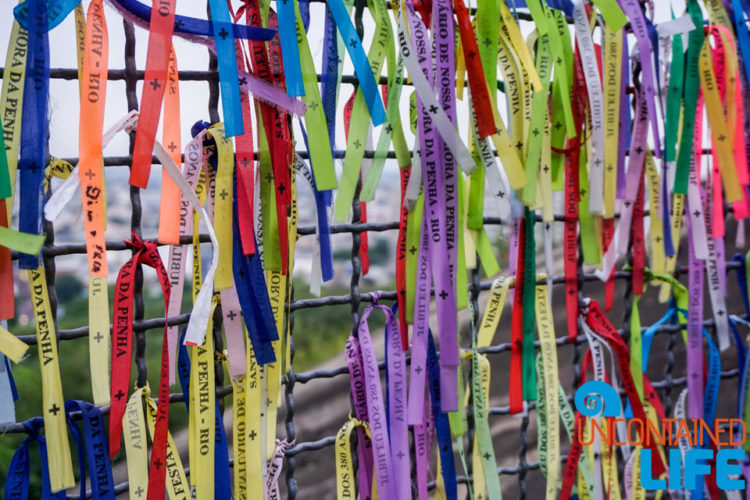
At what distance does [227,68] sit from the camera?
1.74ft

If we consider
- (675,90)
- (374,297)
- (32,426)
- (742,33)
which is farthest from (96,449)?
(742,33)

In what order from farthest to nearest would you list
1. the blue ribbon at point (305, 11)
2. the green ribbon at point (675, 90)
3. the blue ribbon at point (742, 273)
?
the blue ribbon at point (742, 273) < the green ribbon at point (675, 90) < the blue ribbon at point (305, 11)

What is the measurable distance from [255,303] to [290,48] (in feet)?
0.71

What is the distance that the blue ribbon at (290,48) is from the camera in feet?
1.78

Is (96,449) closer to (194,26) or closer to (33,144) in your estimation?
(33,144)

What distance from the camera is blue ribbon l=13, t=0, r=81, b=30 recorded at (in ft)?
1.59

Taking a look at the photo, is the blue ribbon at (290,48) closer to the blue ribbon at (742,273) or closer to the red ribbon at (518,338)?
the red ribbon at (518,338)

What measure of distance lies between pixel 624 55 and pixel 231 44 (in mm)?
422

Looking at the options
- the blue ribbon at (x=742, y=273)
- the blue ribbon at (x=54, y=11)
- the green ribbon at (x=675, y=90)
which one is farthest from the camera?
the blue ribbon at (x=742, y=273)

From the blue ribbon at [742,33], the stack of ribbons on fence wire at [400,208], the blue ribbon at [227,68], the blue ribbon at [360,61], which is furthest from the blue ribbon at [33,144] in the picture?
the blue ribbon at [742,33]

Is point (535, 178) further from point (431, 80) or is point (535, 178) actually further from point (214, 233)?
point (214, 233)

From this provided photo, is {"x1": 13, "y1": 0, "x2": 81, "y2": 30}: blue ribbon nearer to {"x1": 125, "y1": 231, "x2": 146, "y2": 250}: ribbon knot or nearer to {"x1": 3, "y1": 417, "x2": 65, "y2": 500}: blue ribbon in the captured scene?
{"x1": 125, "y1": 231, "x2": 146, "y2": 250}: ribbon knot

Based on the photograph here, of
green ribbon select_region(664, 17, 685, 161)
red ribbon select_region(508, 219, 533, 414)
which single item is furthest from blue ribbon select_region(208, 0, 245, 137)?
green ribbon select_region(664, 17, 685, 161)

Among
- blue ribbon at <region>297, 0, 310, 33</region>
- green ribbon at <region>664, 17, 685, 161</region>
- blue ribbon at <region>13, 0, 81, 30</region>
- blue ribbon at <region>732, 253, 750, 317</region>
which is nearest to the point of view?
blue ribbon at <region>13, 0, 81, 30</region>
